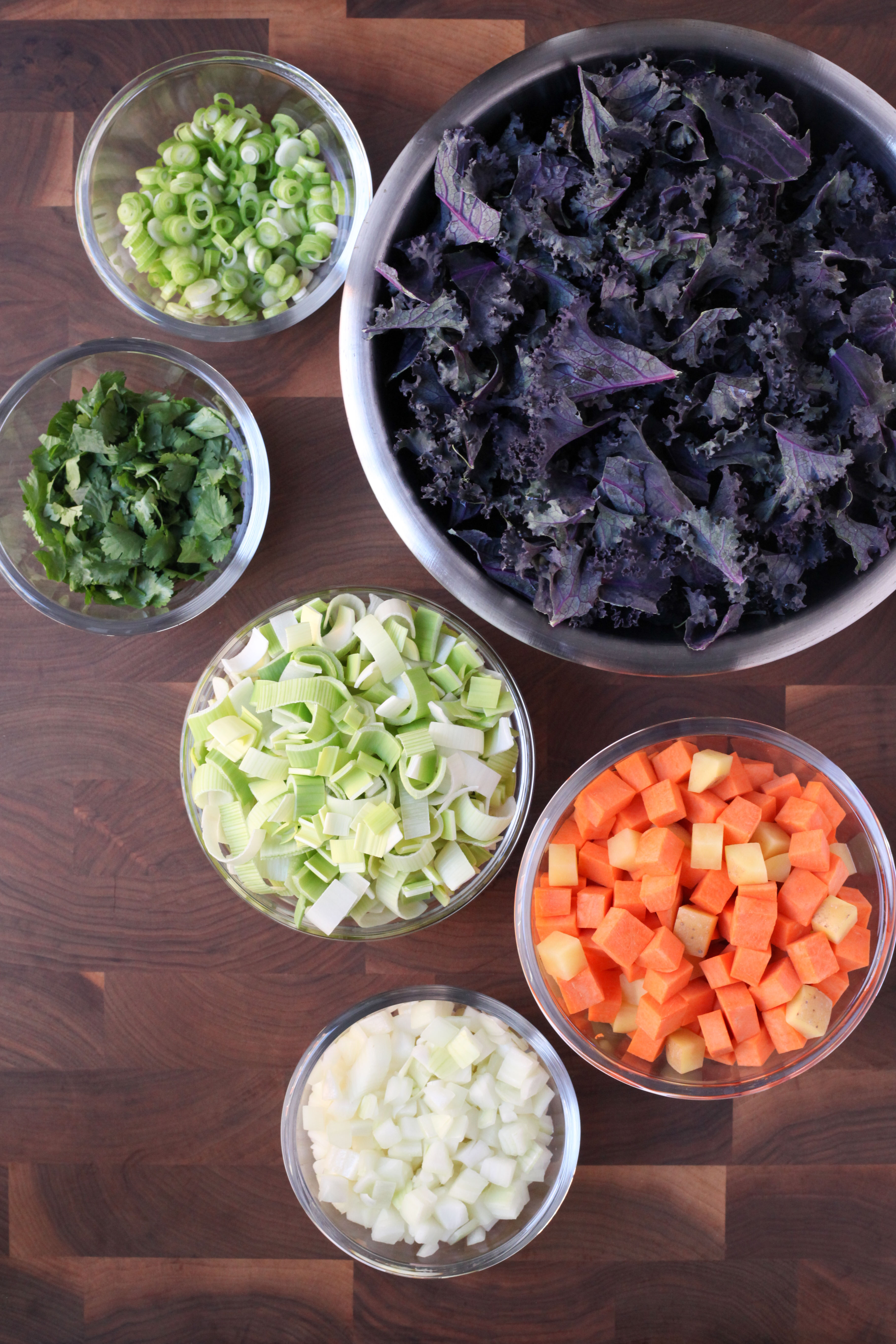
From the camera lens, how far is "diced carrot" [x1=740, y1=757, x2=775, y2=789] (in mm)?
1489

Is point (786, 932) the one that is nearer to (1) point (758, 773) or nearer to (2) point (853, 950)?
(2) point (853, 950)

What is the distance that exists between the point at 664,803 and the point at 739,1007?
31 cm

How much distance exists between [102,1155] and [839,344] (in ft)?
5.41

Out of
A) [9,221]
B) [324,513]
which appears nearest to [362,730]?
[324,513]

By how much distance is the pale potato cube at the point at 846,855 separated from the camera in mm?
1452

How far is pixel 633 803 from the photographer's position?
1479 mm

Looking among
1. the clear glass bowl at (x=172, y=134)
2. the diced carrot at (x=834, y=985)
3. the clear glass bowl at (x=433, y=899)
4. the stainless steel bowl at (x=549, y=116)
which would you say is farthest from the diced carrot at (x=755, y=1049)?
the clear glass bowl at (x=172, y=134)

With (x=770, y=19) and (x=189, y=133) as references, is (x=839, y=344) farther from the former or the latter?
(x=189, y=133)

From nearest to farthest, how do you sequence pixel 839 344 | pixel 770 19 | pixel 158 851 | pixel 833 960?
pixel 839 344, pixel 833 960, pixel 770 19, pixel 158 851

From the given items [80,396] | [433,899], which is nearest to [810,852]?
[433,899]

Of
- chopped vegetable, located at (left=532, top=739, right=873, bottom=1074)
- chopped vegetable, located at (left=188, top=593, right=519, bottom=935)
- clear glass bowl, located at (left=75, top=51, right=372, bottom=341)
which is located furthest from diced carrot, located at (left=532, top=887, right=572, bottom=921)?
clear glass bowl, located at (left=75, top=51, right=372, bottom=341)

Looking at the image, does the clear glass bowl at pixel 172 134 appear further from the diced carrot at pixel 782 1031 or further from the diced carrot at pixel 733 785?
the diced carrot at pixel 782 1031

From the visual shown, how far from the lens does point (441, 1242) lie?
1564 mm

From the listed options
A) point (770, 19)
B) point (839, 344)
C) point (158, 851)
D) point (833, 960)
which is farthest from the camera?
point (158, 851)
